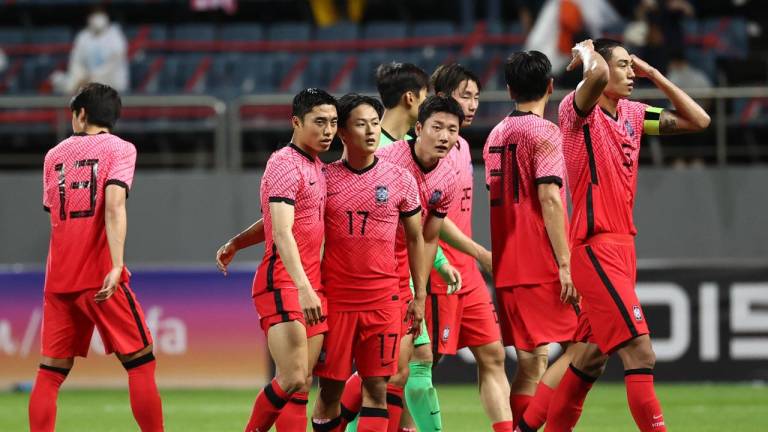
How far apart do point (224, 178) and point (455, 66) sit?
22.2 feet

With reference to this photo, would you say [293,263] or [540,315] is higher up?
[293,263]

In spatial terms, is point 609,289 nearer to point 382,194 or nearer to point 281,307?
point 382,194

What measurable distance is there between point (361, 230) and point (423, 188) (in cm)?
62

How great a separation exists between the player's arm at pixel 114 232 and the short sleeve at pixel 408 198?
1.58 meters

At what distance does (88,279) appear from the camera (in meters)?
A: 7.76

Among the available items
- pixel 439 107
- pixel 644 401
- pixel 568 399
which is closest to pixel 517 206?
pixel 439 107

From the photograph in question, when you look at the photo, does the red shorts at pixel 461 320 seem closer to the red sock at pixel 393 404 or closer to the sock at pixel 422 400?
the sock at pixel 422 400

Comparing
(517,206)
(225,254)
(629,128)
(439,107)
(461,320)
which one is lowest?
(461,320)

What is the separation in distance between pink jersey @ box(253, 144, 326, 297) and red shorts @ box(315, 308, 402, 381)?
25 centimetres

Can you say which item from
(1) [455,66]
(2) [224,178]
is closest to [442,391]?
(2) [224,178]

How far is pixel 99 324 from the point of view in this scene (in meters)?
7.75

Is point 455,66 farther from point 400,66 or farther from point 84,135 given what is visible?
point 84,135

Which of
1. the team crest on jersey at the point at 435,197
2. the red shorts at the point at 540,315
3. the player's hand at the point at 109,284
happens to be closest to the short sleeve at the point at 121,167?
the player's hand at the point at 109,284

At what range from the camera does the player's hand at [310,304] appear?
6848 millimetres
